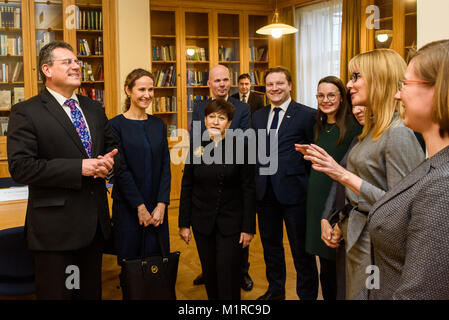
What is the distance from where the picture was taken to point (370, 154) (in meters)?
1.69

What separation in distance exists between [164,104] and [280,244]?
398cm

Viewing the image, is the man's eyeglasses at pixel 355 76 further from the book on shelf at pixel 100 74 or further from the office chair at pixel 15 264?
the book on shelf at pixel 100 74

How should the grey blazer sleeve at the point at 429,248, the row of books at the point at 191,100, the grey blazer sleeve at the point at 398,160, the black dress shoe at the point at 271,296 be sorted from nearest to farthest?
the grey blazer sleeve at the point at 429,248 → the grey blazer sleeve at the point at 398,160 → the black dress shoe at the point at 271,296 → the row of books at the point at 191,100

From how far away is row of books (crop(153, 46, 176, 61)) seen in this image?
6391 mm

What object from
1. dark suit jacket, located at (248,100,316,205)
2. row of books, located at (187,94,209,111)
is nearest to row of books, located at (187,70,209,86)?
row of books, located at (187,94,209,111)

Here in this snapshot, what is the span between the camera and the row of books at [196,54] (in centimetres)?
655

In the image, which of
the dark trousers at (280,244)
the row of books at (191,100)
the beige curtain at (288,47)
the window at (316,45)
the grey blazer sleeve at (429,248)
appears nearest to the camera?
the grey blazer sleeve at (429,248)

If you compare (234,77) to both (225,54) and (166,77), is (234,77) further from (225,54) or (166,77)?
(166,77)

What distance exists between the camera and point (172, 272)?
2.43 m

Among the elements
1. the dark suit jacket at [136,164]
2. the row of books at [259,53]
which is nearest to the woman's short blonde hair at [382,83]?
the dark suit jacket at [136,164]

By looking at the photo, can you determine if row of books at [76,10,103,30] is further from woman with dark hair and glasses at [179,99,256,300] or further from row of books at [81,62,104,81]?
woman with dark hair and glasses at [179,99,256,300]

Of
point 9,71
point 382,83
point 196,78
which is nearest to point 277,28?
point 196,78

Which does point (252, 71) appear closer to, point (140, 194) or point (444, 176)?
point (140, 194)

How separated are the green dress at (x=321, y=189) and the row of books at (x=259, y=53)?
4.68m
